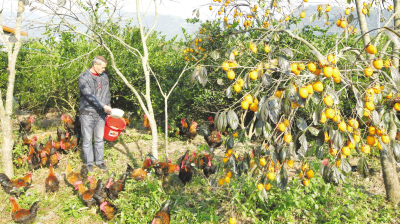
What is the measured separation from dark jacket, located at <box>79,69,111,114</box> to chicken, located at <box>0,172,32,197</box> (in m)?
1.16

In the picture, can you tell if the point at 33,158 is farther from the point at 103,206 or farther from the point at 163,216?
the point at 163,216

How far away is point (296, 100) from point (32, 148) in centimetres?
396

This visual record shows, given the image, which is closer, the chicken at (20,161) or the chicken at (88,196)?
the chicken at (88,196)

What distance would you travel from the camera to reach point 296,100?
1.34m

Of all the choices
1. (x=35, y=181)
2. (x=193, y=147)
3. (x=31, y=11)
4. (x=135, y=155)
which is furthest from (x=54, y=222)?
(x=193, y=147)

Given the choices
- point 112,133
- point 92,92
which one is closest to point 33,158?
point 112,133

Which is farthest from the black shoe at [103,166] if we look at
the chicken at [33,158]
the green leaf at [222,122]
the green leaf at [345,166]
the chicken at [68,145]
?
the green leaf at [345,166]

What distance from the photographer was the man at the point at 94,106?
12.2 feet

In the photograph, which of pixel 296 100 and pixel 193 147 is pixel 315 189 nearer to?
pixel 296 100

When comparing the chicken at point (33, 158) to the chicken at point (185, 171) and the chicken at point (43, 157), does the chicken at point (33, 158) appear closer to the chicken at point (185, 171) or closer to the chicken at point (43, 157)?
the chicken at point (43, 157)

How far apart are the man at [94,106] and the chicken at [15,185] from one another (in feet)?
2.73

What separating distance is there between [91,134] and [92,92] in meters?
0.65

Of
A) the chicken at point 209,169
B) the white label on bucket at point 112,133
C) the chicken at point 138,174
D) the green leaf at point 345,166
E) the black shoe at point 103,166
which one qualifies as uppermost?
the green leaf at point 345,166

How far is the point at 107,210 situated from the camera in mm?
2639
